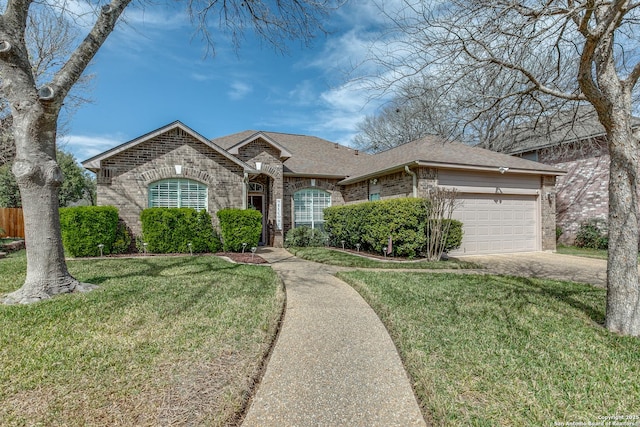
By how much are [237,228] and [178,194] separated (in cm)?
258

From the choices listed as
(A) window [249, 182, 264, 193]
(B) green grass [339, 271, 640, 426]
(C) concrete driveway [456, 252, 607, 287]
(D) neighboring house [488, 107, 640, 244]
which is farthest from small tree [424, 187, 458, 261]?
(A) window [249, 182, 264, 193]

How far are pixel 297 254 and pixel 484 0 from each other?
28.6 feet

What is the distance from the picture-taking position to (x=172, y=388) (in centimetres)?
262

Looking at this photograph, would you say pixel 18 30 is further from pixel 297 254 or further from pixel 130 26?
pixel 297 254

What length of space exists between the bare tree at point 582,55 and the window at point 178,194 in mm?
8839

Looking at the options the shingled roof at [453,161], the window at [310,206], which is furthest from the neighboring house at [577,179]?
the window at [310,206]

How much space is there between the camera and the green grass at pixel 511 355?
7.92ft

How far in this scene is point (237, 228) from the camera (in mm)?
10883

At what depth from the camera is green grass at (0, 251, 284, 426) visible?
92.7 inches

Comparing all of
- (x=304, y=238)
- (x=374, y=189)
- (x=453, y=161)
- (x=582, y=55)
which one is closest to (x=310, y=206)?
(x=304, y=238)

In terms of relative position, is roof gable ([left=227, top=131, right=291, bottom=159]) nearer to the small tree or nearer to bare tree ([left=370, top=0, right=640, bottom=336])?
the small tree

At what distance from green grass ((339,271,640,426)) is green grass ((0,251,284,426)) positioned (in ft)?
5.52


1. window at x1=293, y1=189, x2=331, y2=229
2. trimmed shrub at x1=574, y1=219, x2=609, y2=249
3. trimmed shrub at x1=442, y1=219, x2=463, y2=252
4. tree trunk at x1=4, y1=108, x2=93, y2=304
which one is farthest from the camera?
window at x1=293, y1=189, x2=331, y2=229

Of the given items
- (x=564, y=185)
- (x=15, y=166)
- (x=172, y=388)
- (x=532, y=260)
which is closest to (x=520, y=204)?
(x=532, y=260)
